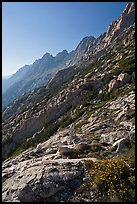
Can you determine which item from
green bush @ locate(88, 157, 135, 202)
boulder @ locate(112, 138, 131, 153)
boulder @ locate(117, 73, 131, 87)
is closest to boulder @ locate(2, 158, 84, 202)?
green bush @ locate(88, 157, 135, 202)

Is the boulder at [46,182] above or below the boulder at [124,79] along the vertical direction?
below

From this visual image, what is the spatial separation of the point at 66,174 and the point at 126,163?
2.01 metres

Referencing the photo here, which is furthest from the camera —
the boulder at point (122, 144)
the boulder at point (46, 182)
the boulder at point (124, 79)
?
the boulder at point (124, 79)

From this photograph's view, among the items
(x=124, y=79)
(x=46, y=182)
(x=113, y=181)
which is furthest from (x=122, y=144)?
(x=124, y=79)

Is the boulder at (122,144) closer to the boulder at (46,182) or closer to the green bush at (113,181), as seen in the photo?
the green bush at (113,181)

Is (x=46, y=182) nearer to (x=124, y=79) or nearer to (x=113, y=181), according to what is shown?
(x=113, y=181)

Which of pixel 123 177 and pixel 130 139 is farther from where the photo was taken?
pixel 130 139

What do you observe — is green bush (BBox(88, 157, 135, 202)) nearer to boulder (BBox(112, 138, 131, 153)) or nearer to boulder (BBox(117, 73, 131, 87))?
boulder (BBox(112, 138, 131, 153))

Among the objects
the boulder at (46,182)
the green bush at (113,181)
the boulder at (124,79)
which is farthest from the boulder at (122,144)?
the boulder at (124,79)

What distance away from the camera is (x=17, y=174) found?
1005 cm

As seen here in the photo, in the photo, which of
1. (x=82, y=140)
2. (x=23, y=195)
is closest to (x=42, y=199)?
(x=23, y=195)

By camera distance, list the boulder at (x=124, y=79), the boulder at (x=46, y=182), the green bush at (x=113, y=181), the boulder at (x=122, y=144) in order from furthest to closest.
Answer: the boulder at (x=124, y=79) → the boulder at (x=122, y=144) → the boulder at (x=46, y=182) → the green bush at (x=113, y=181)

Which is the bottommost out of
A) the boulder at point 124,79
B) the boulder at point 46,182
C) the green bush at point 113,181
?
the green bush at point 113,181

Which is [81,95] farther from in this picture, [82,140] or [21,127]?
[82,140]
